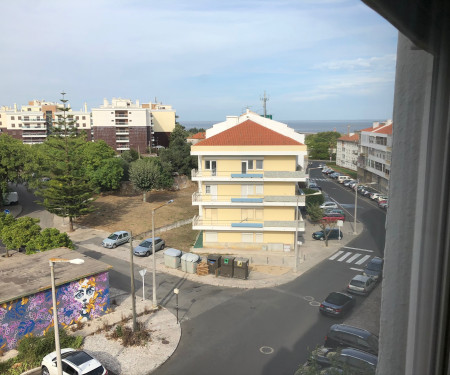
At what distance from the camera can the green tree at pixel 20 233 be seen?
64.8 ft

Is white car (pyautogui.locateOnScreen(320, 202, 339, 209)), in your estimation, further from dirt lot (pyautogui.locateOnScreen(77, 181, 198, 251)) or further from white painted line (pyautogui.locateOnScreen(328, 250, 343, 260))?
dirt lot (pyautogui.locateOnScreen(77, 181, 198, 251))

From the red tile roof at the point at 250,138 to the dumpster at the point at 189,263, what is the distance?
6787 millimetres

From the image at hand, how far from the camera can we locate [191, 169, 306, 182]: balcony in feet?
71.5

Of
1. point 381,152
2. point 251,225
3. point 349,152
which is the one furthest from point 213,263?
point 349,152

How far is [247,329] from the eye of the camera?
13.6 meters

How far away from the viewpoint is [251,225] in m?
22.4

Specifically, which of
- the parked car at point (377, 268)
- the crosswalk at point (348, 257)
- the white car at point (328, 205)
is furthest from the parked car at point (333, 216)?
the parked car at point (377, 268)

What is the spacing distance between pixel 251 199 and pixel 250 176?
1.39 m

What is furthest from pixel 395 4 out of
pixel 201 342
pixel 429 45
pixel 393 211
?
pixel 201 342

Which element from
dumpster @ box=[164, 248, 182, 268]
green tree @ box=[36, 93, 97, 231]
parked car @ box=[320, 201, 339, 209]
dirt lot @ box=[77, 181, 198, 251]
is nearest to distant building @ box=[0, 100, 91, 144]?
dirt lot @ box=[77, 181, 198, 251]

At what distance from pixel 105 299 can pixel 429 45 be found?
625 inches

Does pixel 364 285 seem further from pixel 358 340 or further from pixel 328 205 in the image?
pixel 328 205

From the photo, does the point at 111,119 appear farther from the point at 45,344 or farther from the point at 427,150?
the point at 427,150

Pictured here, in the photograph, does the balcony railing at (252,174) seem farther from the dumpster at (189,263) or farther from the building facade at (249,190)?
the dumpster at (189,263)
